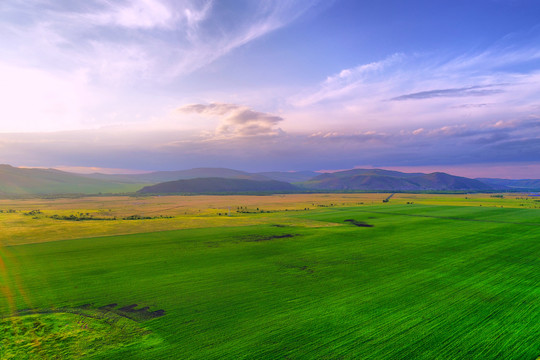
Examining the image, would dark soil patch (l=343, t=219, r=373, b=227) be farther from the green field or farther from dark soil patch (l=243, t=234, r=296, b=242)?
dark soil patch (l=243, t=234, r=296, b=242)

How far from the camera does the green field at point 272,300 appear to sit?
16.2 metres

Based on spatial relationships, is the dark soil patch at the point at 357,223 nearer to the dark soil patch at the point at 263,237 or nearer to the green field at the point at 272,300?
the green field at the point at 272,300

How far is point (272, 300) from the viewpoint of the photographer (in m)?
22.8

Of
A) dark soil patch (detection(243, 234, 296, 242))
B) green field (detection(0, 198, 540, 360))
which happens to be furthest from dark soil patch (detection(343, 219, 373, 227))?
dark soil patch (detection(243, 234, 296, 242))

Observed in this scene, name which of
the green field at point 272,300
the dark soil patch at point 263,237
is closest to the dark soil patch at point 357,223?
the green field at point 272,300

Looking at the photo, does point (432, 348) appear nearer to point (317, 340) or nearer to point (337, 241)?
point (317, 340)

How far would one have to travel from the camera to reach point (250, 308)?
2133cm

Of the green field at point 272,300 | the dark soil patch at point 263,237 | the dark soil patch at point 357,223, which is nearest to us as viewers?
the green field at point 272,300

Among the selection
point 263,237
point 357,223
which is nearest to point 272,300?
point 263,237

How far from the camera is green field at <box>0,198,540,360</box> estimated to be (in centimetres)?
1622

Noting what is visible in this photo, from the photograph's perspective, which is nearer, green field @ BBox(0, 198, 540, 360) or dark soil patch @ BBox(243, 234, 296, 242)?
green field @ BBox(0, 198, 540, 360)

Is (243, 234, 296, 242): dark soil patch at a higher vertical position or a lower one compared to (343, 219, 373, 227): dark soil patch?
→ lower

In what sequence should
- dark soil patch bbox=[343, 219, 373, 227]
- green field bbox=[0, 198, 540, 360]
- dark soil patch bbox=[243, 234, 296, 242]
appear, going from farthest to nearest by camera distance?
dark soil patch bbox=[343, 219, 373, 227] < dark soil patch bbox=[243, 234, 296, 242] < green field bbox=[0, 198, 540, 360]

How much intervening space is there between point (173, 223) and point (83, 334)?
2037 inches
